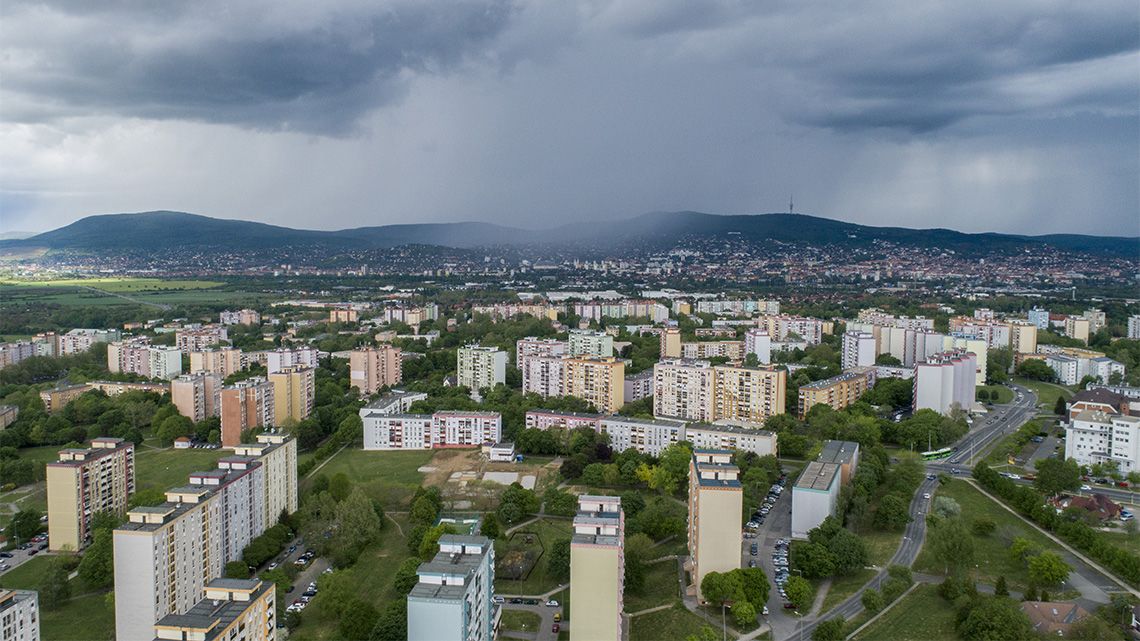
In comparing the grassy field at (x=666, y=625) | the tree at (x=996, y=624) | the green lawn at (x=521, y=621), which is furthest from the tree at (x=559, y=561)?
the tree at (x=996, y=624)

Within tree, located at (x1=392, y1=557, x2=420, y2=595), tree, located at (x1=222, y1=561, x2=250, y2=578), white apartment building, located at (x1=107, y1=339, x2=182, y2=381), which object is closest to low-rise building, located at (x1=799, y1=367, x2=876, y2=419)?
tree, located at (x1=392, y1=557, x2=420, y2=595)

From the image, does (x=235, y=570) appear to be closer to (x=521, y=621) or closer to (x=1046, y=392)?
(x=521, y=621)

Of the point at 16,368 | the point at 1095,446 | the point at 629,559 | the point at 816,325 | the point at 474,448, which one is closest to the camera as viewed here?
the point at 629,559

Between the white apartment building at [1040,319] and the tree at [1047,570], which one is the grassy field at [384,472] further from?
the white apartment building at [1040,319]

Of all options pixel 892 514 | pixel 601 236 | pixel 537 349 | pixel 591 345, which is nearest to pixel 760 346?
pixel 591 345

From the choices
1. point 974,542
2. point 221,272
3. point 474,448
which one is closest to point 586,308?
point 474,448

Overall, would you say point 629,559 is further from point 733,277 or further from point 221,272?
point 221,272
